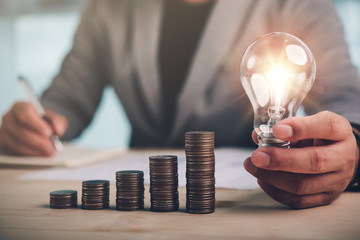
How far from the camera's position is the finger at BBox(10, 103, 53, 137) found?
Result: 4.54ft

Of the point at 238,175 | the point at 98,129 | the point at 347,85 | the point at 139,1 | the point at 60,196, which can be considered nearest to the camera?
the point at 60,196

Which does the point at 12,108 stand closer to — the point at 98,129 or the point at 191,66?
the point at 191,66

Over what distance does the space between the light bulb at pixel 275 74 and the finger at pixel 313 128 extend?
0.32ft

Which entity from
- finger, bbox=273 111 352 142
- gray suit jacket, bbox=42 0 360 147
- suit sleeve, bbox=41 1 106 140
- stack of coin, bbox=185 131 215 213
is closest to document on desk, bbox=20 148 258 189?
stack of coin, bbox=185 131 215 213

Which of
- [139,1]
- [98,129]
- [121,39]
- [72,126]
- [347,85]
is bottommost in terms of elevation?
[98,129]

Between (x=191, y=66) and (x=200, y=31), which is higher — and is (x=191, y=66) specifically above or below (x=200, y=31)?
below

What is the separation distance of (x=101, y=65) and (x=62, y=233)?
179 centimetres

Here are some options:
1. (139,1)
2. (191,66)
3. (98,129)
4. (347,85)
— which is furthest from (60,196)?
(98,129)

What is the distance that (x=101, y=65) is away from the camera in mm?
2301

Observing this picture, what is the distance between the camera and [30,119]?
1384 millimetres

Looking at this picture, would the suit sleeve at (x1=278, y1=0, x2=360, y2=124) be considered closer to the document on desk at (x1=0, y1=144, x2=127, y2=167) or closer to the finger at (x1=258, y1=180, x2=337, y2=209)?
the finger at (x1=258, y1=180, x2=337, y2=209)

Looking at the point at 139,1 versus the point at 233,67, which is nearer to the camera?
the point at 233,67

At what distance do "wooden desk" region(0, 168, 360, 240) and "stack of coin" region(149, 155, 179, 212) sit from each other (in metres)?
0.02

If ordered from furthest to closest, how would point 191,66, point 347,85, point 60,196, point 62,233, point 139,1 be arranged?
point 139,1, point 191,66, point 347,85, point 60,196, point 62,233
